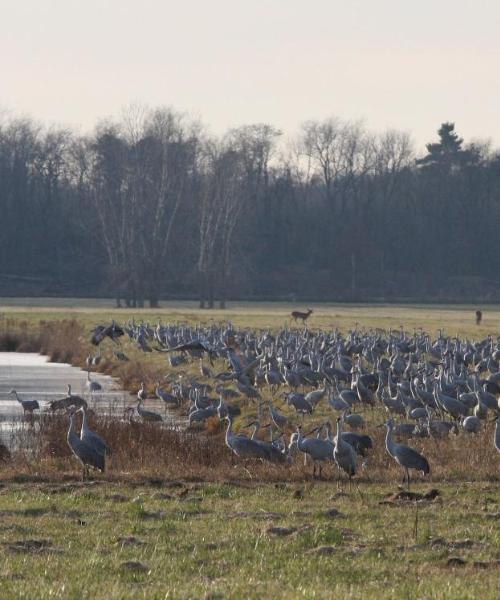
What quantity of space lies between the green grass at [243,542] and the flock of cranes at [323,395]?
2359 millimetres

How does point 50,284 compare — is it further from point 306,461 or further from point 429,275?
point 306,461

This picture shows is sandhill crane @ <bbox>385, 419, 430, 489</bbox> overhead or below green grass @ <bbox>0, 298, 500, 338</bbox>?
below

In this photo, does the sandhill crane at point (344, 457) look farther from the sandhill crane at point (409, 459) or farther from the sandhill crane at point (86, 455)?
the sandhill crane at point (86, 455)

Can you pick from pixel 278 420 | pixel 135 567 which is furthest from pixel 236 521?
pixel 278 420

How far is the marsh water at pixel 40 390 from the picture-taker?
27422 millimetres

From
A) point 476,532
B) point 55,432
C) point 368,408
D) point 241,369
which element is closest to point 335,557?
point 476,532

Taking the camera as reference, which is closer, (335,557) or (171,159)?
(335,557)

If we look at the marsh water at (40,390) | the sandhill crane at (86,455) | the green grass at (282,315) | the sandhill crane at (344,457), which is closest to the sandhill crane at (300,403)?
the marsh water at (40,390)

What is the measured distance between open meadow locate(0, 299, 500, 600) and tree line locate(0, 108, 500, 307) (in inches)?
2734

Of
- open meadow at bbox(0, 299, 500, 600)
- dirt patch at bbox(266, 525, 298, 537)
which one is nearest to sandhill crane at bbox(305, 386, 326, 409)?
open meadow at bbox(0, 299, 500, 600)

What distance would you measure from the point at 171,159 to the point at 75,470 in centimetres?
7836

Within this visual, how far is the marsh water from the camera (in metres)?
27.4

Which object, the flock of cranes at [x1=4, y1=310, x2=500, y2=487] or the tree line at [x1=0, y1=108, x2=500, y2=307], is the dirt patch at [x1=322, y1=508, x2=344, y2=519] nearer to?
the flock of cranes at [x1=4, y1=310, x2=500, y2=487]

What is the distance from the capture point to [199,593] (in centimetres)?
1048
